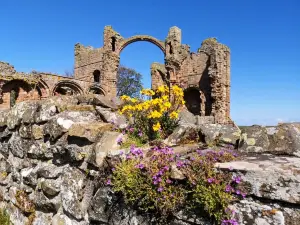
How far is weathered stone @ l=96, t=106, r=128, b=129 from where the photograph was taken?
11.2ft

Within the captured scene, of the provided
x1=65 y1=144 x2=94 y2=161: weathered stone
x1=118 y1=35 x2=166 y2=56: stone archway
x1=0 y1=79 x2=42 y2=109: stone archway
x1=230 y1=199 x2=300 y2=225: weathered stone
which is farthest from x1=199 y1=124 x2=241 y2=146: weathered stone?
x1=118 y1=35 x2=166 y2=56: stone archway

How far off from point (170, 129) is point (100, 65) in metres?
26.9

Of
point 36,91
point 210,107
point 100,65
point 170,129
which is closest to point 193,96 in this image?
point 210,107

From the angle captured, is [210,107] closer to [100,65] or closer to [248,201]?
[100,65]

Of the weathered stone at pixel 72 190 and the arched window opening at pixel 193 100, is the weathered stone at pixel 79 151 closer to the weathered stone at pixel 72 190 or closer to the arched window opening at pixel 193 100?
the weathered stone at pixel 72 190

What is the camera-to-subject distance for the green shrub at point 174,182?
192 centimetres

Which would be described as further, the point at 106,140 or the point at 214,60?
the point at 214,60

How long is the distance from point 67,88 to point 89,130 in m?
24.8

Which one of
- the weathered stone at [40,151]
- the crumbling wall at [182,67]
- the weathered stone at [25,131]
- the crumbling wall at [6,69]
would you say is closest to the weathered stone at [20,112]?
the weathered stone at [25,131]

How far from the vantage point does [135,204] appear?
A: 2.35 metres

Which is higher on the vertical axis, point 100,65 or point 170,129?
point 100,65

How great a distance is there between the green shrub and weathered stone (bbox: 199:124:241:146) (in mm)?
408

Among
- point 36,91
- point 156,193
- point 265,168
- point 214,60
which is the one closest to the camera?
point 265,168

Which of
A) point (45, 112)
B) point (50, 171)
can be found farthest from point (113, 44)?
point (50, 171)
